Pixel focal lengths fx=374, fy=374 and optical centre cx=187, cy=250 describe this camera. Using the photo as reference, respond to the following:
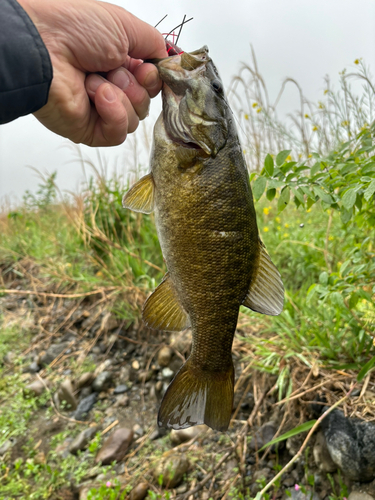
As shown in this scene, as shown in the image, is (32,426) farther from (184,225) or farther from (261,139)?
(261,139)

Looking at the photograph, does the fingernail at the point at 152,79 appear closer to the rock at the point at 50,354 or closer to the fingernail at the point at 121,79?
the fingernail at the point at 121,79

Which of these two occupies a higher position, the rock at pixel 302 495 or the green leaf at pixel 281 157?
the green leaf at pixel 281 157

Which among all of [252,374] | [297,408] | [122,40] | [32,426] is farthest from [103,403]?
[122,40]

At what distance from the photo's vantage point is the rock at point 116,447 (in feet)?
9.96

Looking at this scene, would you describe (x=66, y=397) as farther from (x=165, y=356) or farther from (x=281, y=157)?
(x=281, y=157)

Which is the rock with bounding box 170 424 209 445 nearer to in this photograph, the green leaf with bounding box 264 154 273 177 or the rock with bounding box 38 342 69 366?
the rock with bounding box 38 342 69 366

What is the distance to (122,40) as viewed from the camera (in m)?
1.63

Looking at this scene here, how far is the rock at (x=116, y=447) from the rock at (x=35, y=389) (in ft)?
3.88

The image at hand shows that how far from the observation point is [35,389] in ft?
13.1

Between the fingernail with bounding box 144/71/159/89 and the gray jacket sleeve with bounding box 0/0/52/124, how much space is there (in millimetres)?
414

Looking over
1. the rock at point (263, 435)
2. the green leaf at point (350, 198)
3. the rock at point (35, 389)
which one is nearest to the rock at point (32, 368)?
the rock at point (35, 389)

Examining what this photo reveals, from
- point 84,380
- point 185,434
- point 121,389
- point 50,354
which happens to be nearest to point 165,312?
point 185,434

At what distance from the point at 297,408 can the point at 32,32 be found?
2707 mm

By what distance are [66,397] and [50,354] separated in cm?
76
